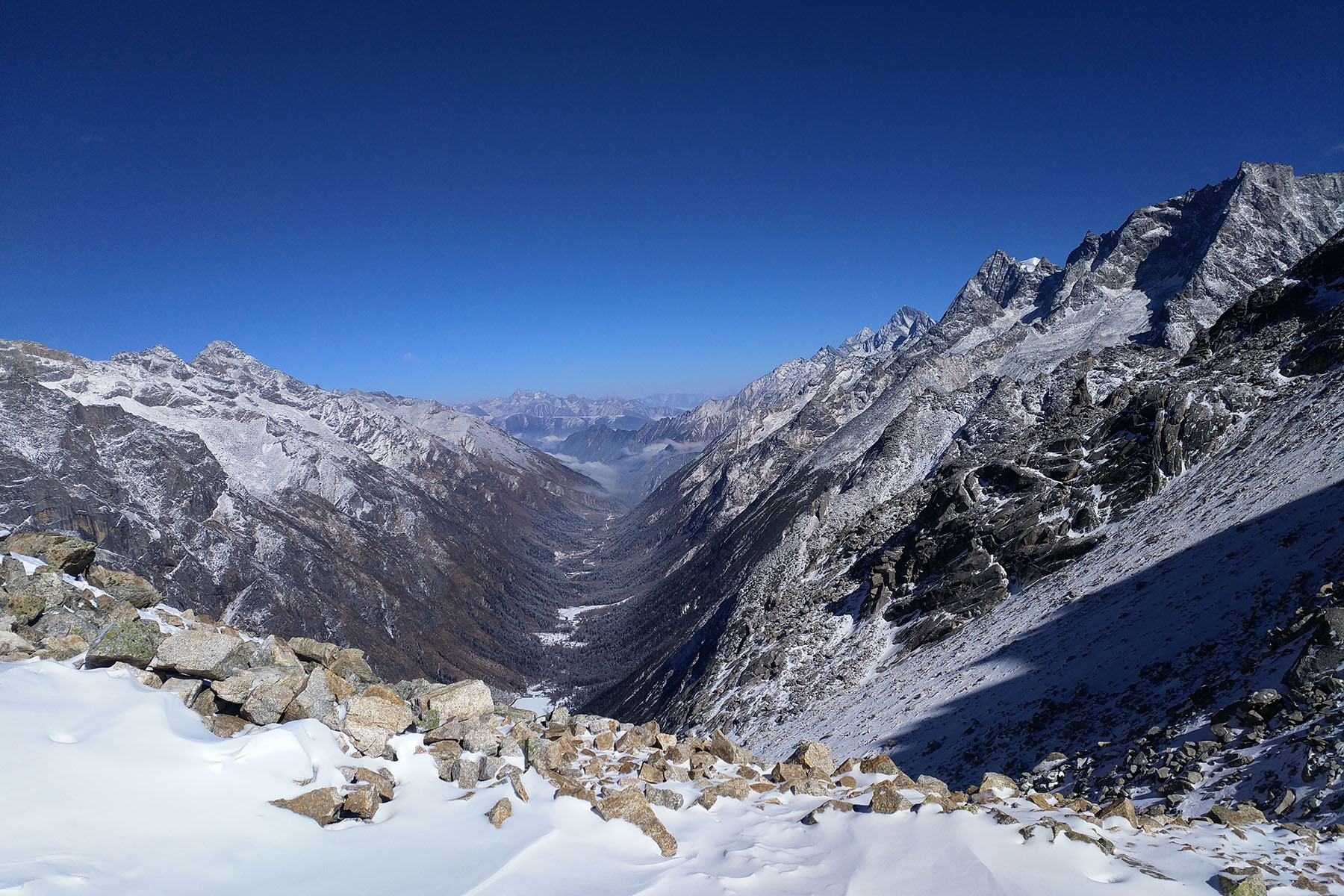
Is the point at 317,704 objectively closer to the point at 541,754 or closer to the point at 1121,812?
the point at 541,754

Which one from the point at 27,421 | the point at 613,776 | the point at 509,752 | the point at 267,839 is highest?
the point at 27,421

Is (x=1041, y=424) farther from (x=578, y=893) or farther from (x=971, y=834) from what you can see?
(x=578, y=893)

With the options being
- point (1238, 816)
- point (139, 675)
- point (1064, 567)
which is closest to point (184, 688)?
point (139, 675)

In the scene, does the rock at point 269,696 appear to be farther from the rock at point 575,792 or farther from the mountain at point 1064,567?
the mountain at point 1064,567

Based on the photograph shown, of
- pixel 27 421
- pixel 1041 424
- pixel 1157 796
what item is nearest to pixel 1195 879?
pixel 1157 796

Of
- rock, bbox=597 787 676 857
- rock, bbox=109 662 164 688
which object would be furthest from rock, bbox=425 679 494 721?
rock, bbox=109 662 164 688

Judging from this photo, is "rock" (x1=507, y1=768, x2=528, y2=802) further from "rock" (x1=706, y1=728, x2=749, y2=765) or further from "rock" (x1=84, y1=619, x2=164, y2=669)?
"rock" (x1=84, y1=619, x2=164, y2=669)

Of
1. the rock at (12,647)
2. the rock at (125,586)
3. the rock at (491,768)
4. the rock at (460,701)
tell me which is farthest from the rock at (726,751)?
the rock at (125,586)
